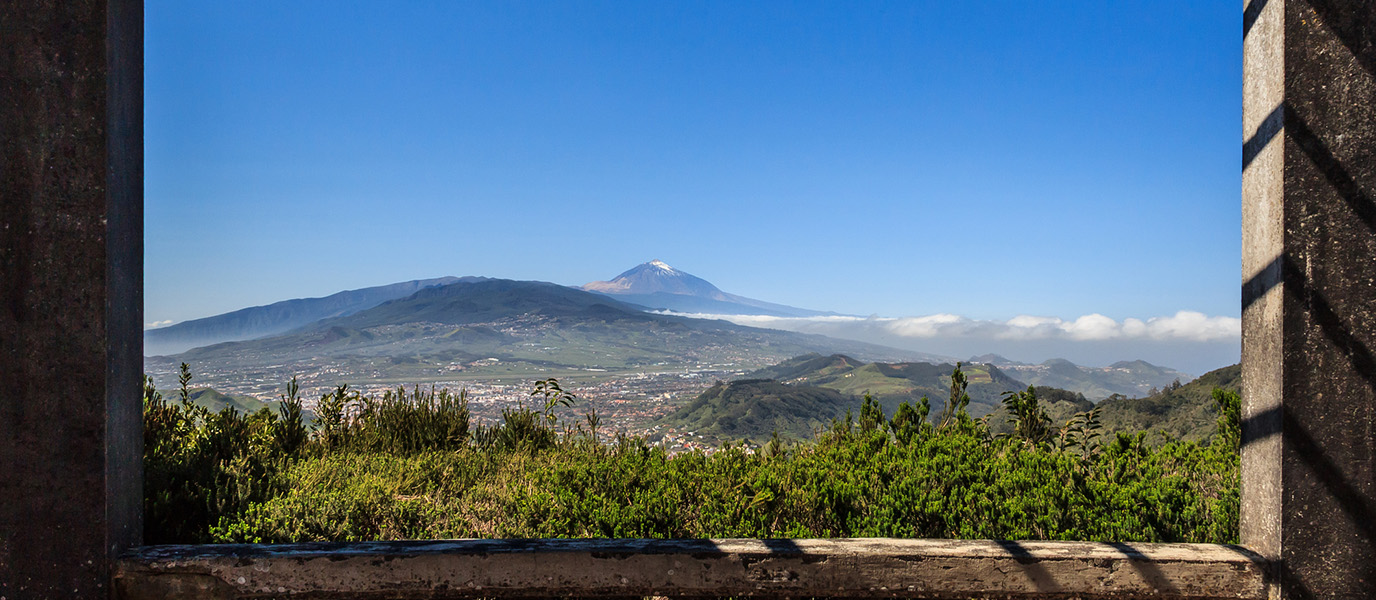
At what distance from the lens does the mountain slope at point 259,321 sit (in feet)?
486

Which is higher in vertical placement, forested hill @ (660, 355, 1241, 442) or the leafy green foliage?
the leafy green foliage

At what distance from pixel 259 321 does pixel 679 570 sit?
207720 millimetres

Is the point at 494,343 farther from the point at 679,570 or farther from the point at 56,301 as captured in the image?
the point at 679,570

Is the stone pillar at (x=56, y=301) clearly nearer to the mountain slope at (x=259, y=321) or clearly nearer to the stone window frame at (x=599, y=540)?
the stone window frame at (x=599, y=540)

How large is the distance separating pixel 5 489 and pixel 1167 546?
12.4 ft

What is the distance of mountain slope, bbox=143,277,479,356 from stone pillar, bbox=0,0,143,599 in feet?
546

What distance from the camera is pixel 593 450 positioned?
175 inches

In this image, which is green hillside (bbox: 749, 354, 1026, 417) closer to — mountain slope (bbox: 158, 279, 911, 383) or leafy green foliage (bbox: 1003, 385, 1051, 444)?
leafy green foliage (bbox: 1003, 385, 1051, 444)

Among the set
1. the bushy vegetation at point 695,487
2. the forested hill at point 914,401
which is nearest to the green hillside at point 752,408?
the forested hill at point 914,401

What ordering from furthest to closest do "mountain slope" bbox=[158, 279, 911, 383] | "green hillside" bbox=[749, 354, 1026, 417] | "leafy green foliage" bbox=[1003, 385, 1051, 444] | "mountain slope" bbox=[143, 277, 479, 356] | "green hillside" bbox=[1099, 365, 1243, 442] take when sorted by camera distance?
"mountain slope" bbox=[143, 277, 479, 356], "mountain slope" bbox=[158, 279, 911, 383], "green hillside" bbox=[749, 354, 1026, 417], "green hillside" bbox=[1099, 365, 1243, 442], "leafy green foliage" bbox=[1003, 385, 1051, 444]

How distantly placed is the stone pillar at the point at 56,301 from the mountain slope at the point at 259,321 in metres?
167

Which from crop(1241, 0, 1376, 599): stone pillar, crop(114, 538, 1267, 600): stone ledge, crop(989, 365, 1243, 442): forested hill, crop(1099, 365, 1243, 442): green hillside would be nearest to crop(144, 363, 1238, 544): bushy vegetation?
crop(114, 538, 1267, 600): stone ledge

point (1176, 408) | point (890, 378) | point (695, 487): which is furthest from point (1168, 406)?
point (890, 378)

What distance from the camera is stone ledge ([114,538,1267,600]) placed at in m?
1.99
